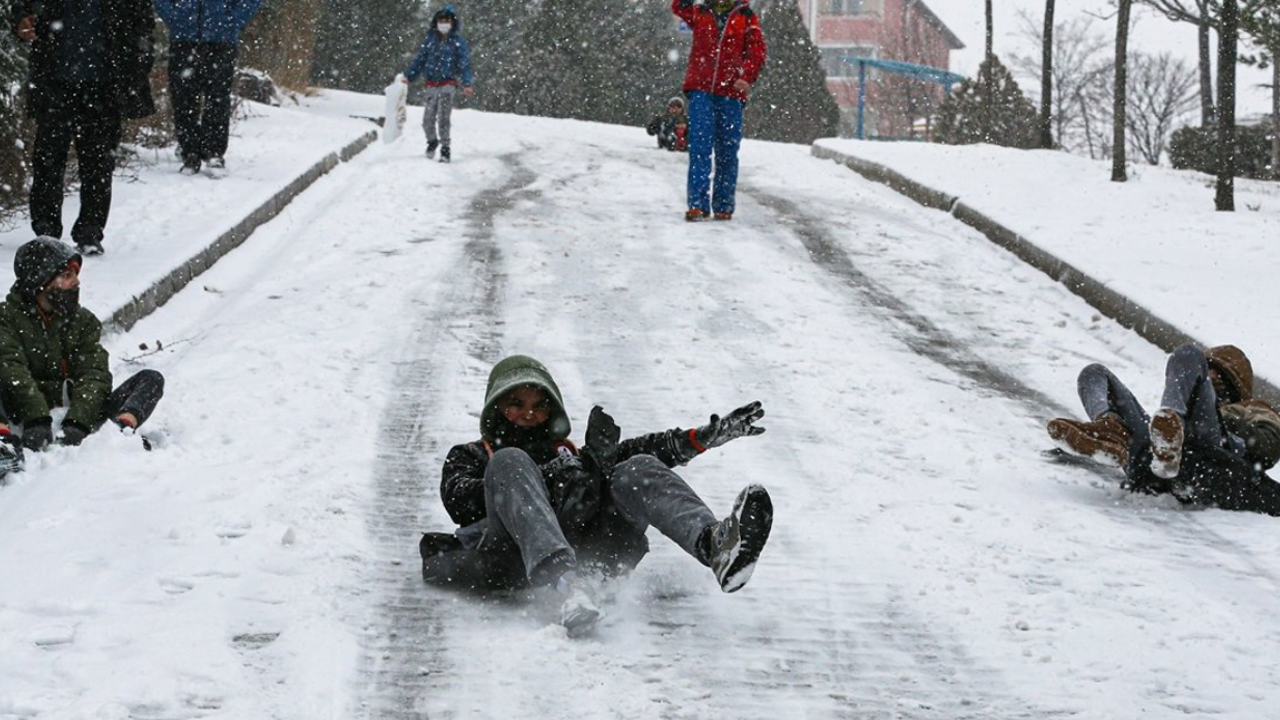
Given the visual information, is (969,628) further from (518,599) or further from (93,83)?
(93,83)

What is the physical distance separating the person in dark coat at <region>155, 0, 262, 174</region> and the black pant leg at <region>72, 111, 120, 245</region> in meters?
3.34

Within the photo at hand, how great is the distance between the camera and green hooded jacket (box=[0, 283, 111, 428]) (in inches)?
229

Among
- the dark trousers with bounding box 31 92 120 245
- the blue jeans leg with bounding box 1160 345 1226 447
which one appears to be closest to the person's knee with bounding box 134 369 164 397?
the dark trousers with bounding box 31 92 120 245

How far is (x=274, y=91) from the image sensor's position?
22.7 m

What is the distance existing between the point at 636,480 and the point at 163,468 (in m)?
1.98

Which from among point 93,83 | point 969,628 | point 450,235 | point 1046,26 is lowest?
point 969,628

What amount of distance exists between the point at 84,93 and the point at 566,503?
17.5 feet

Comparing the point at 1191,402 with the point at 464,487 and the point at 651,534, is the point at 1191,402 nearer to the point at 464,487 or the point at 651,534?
the point at 651,534

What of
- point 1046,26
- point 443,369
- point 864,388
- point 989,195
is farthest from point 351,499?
point 1046,26

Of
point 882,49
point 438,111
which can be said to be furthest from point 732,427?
point 882,49

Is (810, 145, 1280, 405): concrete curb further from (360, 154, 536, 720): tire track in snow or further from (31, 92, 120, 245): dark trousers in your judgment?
(31, 92, 120, 245): dark trousers

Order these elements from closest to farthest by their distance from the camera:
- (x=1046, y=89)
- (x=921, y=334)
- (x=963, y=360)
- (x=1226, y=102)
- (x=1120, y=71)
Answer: (x=963, y=360), (x=921, y=334), (x=1226, y=102), (x=1120, y=71), (x=1046, y=89)

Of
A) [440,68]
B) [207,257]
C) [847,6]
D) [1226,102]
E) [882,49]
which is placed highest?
[847,6]

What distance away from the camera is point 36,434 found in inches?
221
